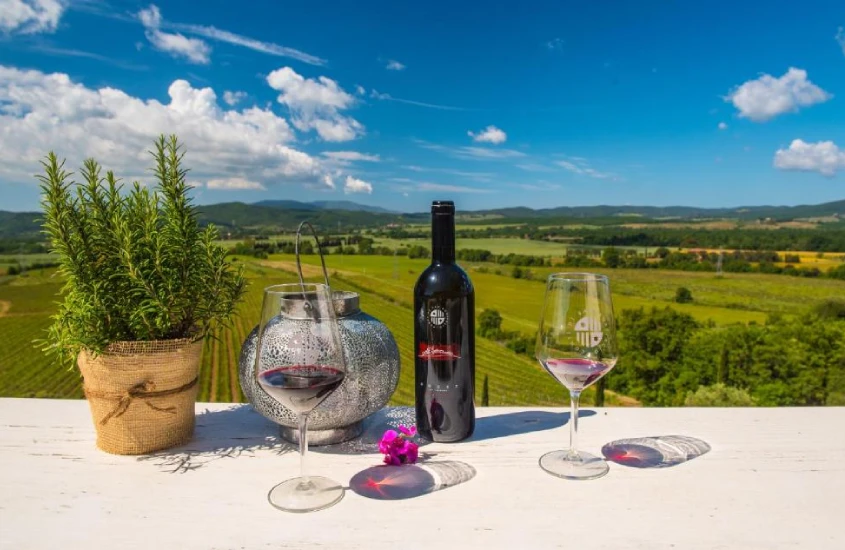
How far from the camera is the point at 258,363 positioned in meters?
0.92

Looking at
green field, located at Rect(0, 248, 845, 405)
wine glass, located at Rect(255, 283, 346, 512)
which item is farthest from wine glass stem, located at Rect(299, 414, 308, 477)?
green field, located at Rect(0, 248, 845, 405)

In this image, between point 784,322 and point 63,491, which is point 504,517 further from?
point 784,322

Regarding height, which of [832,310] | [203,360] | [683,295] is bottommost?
[203,360]

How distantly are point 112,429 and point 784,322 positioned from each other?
26.7 metres

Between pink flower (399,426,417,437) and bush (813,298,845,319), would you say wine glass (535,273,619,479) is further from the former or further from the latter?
bush (813,298,845,319)

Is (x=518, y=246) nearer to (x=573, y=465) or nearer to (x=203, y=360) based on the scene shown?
(x=203, y=360)

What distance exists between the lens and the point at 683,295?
26.7m

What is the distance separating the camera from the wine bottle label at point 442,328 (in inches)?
42.2

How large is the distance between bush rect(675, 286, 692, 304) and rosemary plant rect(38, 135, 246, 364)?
28.8m

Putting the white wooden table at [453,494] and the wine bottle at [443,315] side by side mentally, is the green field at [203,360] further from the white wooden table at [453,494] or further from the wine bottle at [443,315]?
the wine bottle at [443,315]

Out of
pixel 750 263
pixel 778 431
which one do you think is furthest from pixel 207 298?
pixel 750 263

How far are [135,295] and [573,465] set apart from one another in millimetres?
939

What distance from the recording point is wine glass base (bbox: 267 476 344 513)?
899mm

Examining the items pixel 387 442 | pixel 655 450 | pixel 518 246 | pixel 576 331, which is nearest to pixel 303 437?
pixel 387 442
